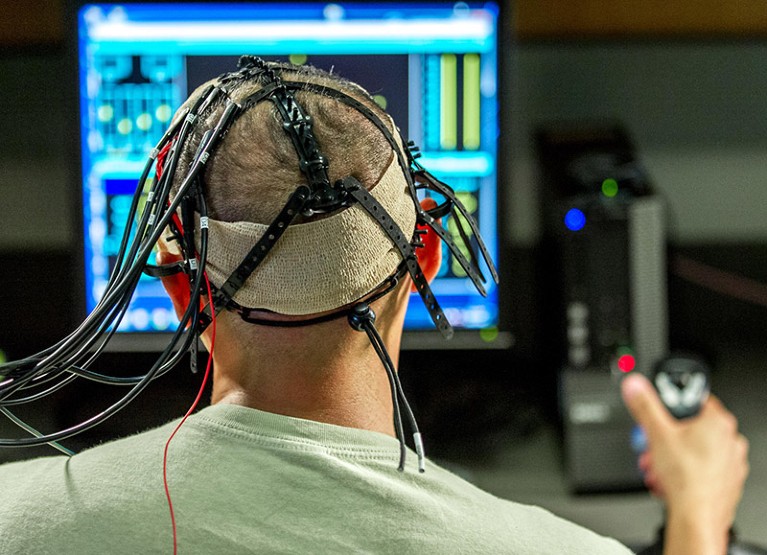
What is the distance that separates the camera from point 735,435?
1.48 m

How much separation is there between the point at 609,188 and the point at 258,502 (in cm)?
90

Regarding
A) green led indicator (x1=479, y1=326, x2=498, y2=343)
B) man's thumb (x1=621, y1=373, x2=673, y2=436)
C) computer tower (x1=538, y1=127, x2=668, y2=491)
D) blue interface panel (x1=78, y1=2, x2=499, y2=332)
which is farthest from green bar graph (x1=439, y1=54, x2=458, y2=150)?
man's thumb (x1=621, y1=373, x2=673, y2=436)

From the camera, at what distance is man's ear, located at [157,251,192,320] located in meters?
0.75

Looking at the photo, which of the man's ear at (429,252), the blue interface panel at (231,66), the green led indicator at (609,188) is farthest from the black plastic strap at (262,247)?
the green led indicator at (609,188)

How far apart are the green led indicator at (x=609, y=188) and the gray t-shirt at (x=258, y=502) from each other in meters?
0.75

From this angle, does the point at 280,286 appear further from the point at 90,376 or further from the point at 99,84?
the point at 99,84

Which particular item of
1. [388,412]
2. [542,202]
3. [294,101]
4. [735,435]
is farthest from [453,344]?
[294,101]

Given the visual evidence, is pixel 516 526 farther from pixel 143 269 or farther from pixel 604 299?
pixel 604 299

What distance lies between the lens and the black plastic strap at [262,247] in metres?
0.64

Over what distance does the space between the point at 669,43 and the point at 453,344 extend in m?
0.70

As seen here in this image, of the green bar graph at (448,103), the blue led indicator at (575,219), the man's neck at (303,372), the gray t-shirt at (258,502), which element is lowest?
the gray t-shirt at (258,502)

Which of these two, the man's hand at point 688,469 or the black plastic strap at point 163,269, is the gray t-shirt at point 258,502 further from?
the man's hand at point 688,469

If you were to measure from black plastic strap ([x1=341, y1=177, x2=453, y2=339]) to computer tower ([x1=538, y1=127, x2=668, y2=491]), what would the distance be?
0.63m

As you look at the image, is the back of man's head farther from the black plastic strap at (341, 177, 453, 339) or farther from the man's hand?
the man's hand
